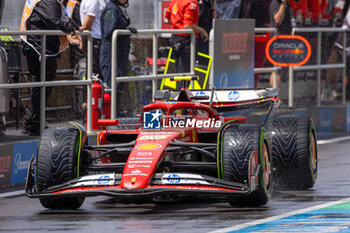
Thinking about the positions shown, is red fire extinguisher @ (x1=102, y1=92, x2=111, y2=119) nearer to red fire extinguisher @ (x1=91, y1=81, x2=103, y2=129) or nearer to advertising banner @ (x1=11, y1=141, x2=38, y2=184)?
red fire extinguisher @ (x1=91, y1=81, x2=103, y2=129)

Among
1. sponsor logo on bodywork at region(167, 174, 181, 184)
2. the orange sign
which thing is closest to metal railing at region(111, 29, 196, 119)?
the orange sign

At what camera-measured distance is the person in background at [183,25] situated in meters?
14.8

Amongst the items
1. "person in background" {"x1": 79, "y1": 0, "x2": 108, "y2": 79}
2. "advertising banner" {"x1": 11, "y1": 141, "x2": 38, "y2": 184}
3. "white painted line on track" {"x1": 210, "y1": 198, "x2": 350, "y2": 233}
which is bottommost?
"white painted line on track" {"x1": 210, "y1": 198, "x2": 350, "y2": 233}

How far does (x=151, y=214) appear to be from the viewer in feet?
27.9

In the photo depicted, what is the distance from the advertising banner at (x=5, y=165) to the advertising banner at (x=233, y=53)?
5015mm

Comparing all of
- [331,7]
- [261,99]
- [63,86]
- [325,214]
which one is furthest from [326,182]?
[331,7]

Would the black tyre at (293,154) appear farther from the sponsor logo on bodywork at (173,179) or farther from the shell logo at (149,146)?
the sponsor logo on bodywork at (173,179)

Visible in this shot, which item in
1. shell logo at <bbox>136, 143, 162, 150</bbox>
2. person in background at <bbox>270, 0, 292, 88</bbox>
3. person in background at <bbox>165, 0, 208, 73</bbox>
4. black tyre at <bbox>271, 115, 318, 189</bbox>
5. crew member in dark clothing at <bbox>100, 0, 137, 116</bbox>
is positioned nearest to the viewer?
shell logo at <bbox>136, 143, 162, 150</bbox>

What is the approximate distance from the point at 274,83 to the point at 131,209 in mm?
8111

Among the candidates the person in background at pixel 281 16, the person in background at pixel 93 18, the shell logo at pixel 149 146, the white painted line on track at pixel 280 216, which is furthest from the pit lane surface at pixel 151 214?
the person in background at pixel 281 16

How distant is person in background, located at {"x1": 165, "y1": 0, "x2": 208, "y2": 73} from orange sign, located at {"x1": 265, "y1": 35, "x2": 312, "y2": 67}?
1692mm

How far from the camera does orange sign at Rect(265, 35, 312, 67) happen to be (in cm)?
1653

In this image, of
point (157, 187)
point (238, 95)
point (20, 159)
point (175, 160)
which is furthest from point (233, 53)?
point (157, 187)

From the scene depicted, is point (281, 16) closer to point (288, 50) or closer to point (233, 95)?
point (288, 50)
